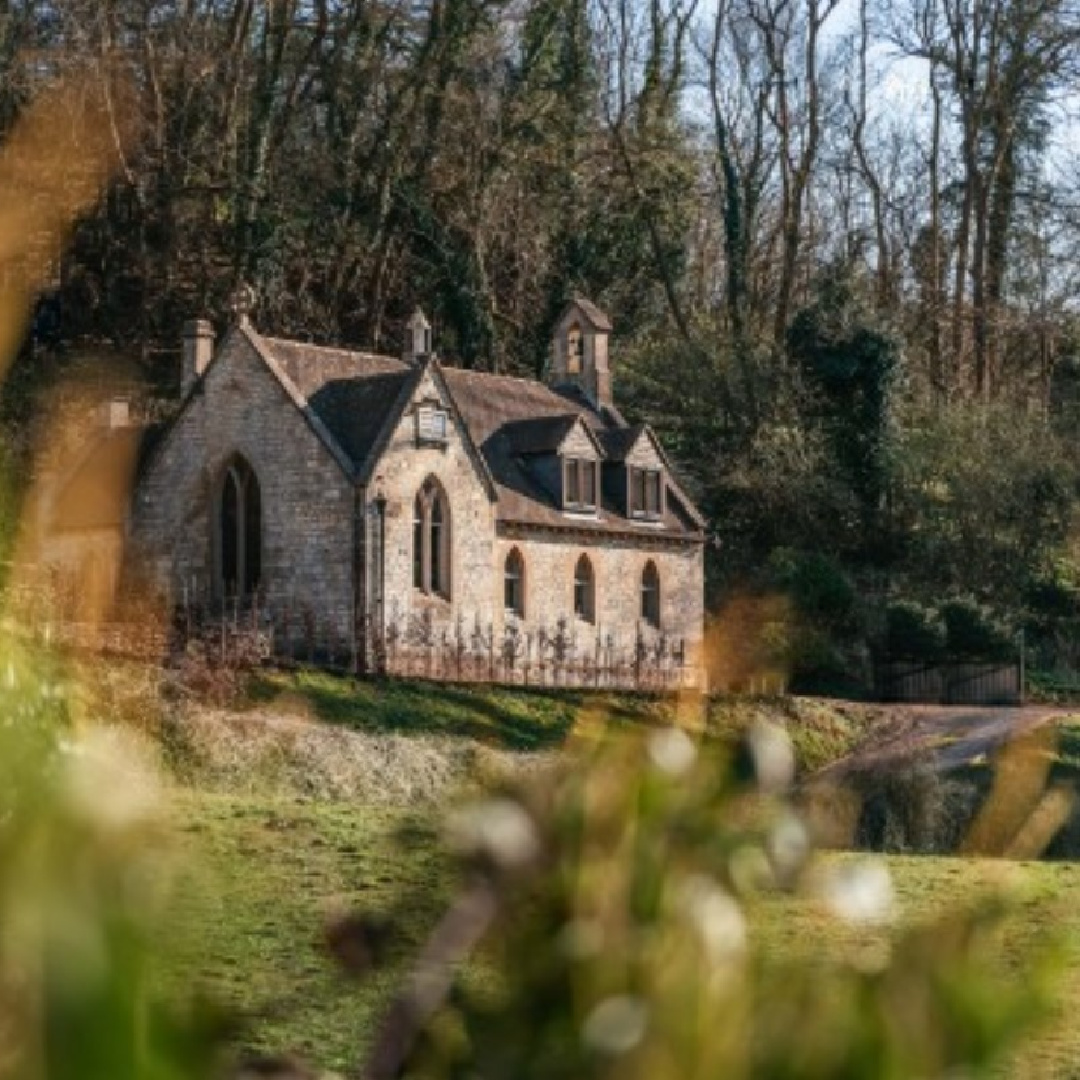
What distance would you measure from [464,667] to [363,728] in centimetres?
705

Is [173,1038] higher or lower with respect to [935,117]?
lower

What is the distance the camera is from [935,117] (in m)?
55.4

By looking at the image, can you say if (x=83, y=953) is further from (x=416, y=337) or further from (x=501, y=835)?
(x=416, y=337)

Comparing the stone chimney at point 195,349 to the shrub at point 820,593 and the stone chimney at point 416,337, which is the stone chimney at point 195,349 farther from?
the shrub at point 820,593

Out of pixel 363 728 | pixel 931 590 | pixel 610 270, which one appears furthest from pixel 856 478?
pixel 363 728

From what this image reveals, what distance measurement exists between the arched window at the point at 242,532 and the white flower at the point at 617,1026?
112 ft

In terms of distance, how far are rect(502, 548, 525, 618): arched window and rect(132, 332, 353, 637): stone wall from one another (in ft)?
13.8

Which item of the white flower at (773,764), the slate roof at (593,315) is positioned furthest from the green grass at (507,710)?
the white flower at (773,764)

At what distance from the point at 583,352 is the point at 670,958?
41571mm

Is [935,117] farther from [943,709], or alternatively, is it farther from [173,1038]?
[173,1038]

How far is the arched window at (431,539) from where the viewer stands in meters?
34.9

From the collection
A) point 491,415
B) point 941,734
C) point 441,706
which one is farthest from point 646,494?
point 441,706

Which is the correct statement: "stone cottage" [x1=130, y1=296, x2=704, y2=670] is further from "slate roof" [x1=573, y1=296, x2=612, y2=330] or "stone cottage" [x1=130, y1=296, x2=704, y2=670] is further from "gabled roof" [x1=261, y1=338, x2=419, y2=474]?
"slate roof" [x1=573, y1=296, x2=612, y2=330]

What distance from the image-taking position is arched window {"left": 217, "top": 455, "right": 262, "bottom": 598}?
3506cm
